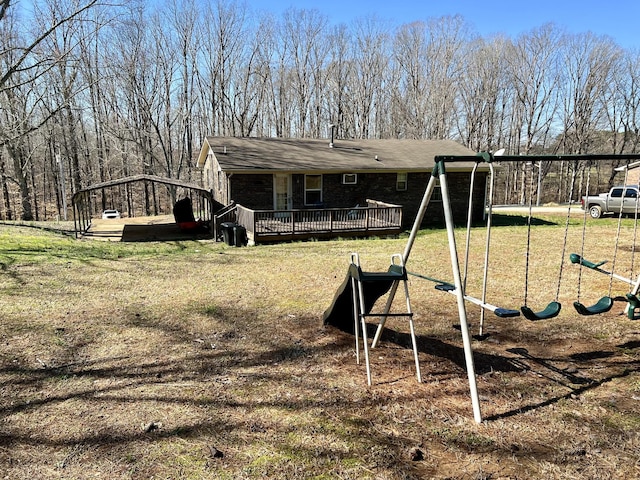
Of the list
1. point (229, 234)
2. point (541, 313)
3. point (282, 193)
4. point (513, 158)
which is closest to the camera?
point (541, 313)

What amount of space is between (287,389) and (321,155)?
1612 cm

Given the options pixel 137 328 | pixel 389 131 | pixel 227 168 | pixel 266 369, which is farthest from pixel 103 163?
pixel 266 369

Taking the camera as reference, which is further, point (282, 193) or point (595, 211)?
point (595, 211)

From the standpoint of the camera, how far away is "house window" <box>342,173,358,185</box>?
59.3 ft

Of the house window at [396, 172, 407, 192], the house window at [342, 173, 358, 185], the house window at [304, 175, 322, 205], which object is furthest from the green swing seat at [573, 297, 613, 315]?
the house window at [396, 172, 407, 192]

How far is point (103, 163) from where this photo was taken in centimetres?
3284

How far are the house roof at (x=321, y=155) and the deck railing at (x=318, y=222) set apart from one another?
2.36 metres

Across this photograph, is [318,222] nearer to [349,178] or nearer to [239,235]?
[239,235]

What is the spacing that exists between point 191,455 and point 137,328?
3086 mm

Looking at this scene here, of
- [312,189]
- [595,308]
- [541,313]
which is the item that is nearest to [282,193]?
[312,189]

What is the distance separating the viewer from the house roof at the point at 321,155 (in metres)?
17.0

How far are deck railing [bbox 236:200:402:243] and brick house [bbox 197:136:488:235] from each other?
183cm

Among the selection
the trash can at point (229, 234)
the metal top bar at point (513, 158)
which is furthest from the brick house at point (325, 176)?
the metal top bar at point (513, 158)

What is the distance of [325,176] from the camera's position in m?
17.9
